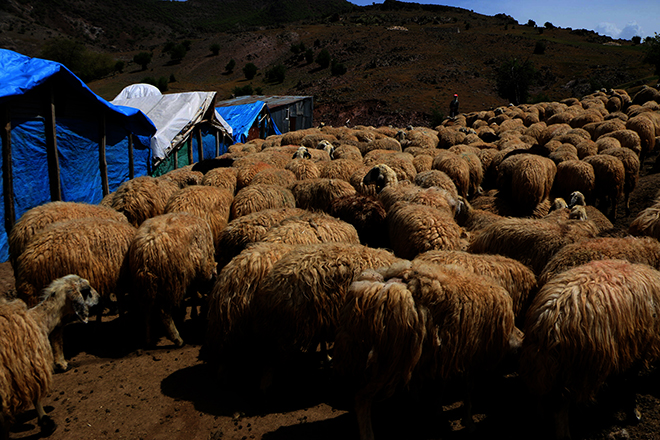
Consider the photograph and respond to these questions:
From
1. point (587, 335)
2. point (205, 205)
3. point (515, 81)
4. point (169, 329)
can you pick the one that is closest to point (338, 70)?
point (515, 81)

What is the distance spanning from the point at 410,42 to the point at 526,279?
6377cm

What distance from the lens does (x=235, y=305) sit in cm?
417

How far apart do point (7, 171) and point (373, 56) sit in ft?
190

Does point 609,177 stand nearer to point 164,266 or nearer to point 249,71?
point 164,266

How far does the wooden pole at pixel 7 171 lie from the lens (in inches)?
325

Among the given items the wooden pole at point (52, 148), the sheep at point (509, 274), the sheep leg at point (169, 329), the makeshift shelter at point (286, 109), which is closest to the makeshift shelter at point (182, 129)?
the wooden pole at point (52, 148)

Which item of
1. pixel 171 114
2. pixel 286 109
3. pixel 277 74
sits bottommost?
pixel 171 114

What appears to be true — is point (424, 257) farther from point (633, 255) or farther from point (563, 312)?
point (633, 255)

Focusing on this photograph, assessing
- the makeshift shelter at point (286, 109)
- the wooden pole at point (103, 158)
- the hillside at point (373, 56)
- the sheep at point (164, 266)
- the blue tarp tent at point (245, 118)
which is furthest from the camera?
the hillside at point (373, 56)

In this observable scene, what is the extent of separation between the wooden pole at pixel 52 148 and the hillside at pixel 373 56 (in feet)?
88.7

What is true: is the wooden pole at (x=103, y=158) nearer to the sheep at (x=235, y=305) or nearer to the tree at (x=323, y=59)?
the sheep at (x=235, y=305)

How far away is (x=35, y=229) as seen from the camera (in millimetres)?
5695

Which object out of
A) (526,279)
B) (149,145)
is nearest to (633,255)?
(526,279)

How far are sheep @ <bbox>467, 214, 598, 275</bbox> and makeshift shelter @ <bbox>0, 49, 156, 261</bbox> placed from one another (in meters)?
9.21
